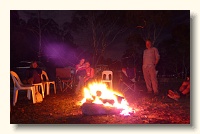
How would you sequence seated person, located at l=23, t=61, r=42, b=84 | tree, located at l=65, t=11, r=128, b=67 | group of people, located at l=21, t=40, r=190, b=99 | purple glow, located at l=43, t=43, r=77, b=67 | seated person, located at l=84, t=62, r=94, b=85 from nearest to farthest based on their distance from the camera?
seated person, located at l=23, t=61, r=42, b=84 → group of people, located at l=21, t=40, r=190, b=99 → seated person, located at l=84, t=62, r=94, b=85 → tree, located at l=65, t=11, r=128, b=67 → purple glow, located at l=43, t=43, r=77, b=67

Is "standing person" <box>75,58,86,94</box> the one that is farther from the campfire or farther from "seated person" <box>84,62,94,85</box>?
the campfire

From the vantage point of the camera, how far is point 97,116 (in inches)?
193

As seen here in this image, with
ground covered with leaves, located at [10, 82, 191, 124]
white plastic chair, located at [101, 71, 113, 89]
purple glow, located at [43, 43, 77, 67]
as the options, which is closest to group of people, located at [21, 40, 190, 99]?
ground covered with leaves, located at [10, 82, 191, 124]

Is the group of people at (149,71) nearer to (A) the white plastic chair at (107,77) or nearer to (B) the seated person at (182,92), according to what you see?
(B) the seated person at (182,92)

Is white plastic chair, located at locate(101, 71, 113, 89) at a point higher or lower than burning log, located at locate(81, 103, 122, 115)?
higher

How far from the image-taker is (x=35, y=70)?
6.70m

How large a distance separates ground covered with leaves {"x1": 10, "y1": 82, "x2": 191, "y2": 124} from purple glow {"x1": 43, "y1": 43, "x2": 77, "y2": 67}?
8.82ft

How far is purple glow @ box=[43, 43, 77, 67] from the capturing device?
8788mm

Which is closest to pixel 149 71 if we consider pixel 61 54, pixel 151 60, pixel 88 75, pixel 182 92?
pixel 151 60

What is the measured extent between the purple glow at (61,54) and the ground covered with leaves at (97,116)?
8.82 ft

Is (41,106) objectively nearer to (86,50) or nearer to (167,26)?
(86,50)

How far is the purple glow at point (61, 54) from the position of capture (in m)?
8.79

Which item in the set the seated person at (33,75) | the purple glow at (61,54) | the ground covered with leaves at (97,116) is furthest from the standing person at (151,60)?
the purple glow at (61,54)
